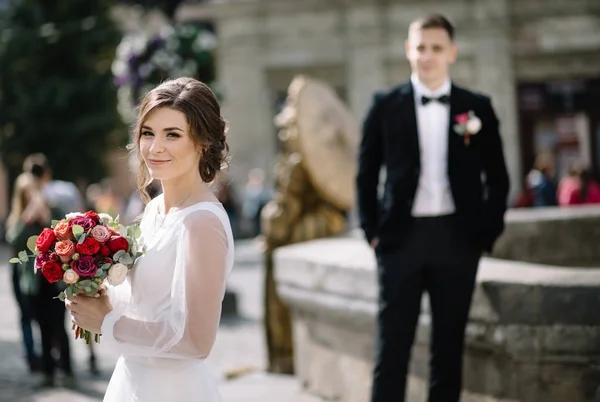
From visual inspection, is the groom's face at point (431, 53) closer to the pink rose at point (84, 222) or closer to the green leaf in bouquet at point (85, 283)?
the pink rose at point (84, 222)

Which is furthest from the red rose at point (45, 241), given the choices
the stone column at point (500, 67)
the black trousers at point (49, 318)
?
the stone column at point (500, 67)

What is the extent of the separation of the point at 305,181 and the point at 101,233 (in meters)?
5.17

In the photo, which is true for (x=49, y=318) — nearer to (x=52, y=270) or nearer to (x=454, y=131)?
(x=454, y=131)

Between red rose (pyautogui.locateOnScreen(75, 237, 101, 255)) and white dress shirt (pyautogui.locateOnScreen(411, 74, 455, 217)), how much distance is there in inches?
80.1

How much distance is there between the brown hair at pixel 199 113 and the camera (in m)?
3.55

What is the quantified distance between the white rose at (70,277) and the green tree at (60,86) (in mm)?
29755

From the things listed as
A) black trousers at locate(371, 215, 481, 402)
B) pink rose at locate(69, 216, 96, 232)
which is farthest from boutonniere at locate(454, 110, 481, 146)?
pink rose at locate(69, 216, 96, 232)

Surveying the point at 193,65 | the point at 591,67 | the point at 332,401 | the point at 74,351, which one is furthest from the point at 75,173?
the point at 332,401

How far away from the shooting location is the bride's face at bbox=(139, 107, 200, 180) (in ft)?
11.6

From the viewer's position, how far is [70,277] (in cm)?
352

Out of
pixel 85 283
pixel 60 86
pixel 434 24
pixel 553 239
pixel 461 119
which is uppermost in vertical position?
pixel 434 24

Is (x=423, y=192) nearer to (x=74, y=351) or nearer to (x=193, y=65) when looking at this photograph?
(x=74, y=351)

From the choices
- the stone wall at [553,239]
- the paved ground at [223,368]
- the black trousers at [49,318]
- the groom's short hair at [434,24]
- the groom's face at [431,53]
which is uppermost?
the groom's short hair at [434,24]

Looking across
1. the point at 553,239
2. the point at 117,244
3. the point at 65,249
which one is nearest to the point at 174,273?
the point at 117,244
